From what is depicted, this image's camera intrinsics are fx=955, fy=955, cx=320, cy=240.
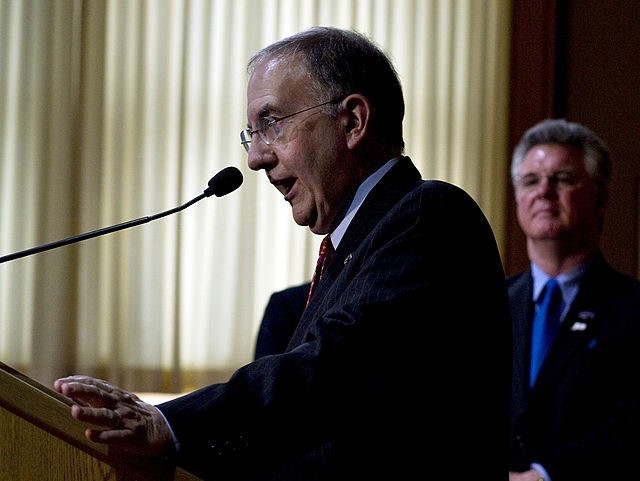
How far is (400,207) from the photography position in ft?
4.97

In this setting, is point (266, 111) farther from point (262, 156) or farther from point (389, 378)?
point (389, 378)

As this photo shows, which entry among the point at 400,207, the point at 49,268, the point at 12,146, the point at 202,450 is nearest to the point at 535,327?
Answer: the point at 400,207

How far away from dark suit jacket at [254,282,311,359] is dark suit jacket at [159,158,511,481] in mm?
1178

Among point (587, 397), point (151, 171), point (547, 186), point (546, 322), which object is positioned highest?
point (547, 186)

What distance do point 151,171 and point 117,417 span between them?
3034 mm

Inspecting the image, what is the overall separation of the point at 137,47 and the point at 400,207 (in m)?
2.93

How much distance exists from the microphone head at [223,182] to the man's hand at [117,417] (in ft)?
1.97

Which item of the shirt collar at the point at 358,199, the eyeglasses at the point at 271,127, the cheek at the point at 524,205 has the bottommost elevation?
the cheek at the point at 524,205

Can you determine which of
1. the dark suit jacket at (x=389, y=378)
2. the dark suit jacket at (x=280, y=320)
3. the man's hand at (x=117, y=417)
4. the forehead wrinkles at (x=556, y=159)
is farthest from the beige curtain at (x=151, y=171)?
the man's hand at (x=117, y=417)

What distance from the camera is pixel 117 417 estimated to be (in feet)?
3.93

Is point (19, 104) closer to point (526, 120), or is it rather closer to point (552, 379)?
point (526, 120)

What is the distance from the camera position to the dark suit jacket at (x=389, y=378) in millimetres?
1310

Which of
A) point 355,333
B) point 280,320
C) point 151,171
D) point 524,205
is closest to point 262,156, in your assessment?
point 355,333

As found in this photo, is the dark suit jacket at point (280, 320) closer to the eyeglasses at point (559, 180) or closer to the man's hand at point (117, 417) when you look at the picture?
the eyeglasses at point (559, 180)
